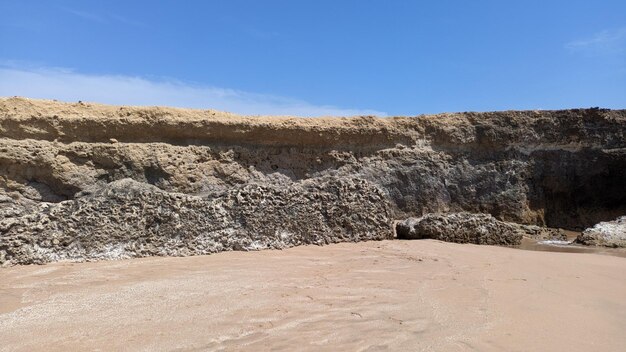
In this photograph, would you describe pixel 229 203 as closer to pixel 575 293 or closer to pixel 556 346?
pixel 575 293

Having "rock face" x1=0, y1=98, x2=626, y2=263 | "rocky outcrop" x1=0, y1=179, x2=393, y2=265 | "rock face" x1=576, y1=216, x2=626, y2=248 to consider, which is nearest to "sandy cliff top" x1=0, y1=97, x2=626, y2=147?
"rock face" x1=0, y1=98, x2=626, y2=263

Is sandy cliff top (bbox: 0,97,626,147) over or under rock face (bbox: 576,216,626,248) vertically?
over

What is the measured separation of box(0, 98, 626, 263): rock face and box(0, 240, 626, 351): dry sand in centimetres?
141

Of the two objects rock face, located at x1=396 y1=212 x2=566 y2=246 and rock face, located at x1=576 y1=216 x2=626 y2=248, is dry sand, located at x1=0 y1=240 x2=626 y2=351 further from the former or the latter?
rock face, located at x1=576 y1=216 x2=626 y2=248

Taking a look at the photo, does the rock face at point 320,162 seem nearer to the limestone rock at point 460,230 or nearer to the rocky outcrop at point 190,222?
the rocky outcrop at point 190,222

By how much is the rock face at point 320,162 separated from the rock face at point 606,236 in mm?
2284

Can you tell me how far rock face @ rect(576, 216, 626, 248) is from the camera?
7.49 meters

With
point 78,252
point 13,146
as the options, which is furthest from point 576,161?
point 13,146

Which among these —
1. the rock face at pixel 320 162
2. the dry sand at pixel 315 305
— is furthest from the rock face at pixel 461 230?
the dry sand at pixel 315 305

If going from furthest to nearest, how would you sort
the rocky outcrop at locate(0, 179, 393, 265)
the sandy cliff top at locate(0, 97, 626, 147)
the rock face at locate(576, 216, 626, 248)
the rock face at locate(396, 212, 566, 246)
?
the sandy cliff top at locate(0, 97, 626, 147) → the rock face at locate(576, 216, 626, 248) → the rock face at locate(396, 212, 566, 246) → the rocky outcrop at locate(0, 179, 393, 265)

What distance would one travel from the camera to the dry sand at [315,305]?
8.38 ft

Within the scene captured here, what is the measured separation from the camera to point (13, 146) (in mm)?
7254

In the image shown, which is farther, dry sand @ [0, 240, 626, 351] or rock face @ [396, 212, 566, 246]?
rock face @ [396, 212, 566, 246]

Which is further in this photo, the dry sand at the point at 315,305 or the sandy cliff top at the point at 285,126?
the sandy cliff top at the point at 285,126
